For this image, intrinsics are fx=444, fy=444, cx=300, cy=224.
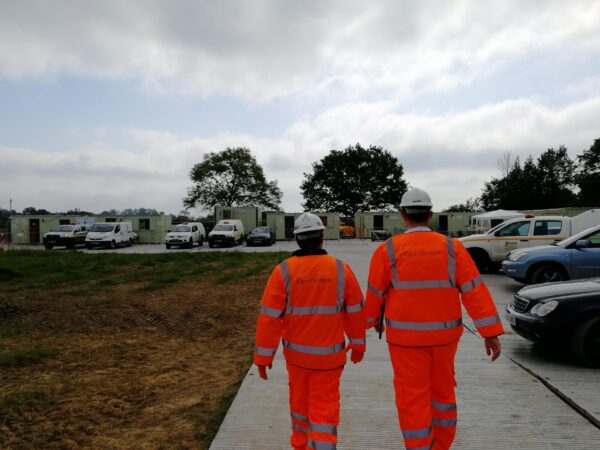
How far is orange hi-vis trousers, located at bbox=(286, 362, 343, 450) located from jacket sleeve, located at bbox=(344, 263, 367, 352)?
0.24 metres

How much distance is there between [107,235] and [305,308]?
103 feet

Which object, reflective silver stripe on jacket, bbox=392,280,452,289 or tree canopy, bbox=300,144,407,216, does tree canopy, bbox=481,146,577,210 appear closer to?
tree canopy, bbox=300,144,407,216

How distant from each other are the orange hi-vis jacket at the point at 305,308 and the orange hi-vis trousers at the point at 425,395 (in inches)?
15.6

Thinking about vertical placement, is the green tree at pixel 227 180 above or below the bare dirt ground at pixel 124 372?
above

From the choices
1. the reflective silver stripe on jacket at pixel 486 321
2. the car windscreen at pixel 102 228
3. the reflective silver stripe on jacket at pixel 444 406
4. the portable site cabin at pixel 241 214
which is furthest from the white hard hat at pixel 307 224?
the portable site cabin at pixel 241 214

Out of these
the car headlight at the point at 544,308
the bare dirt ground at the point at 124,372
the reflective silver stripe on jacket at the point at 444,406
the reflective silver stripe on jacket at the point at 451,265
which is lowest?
the bare dirt ground at the point at 124,372

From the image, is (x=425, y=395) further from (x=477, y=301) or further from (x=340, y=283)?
(x=340, y=283)

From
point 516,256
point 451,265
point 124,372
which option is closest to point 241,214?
point 516,256

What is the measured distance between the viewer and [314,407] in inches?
104

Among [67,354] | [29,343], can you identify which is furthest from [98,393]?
[29,343]

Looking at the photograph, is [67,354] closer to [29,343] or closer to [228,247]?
[29,343]

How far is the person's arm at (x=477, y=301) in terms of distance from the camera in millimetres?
2789

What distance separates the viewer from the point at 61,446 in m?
3.22

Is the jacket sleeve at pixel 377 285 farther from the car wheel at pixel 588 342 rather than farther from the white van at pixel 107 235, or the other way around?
the white van at pixel 107 235
